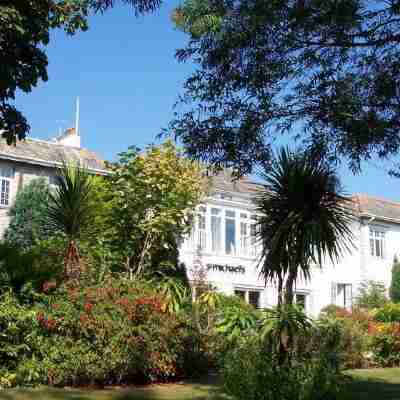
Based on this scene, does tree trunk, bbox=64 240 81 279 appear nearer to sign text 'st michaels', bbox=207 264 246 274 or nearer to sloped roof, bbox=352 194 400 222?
sign text 'st michaels', bbox=207 264 246 274

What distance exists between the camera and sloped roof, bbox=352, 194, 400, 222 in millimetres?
34812

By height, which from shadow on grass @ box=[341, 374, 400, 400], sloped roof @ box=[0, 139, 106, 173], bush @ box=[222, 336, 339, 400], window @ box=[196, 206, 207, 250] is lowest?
shadow on grass @ box=[341, 374, 400, 400]

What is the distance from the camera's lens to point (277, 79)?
1147cm

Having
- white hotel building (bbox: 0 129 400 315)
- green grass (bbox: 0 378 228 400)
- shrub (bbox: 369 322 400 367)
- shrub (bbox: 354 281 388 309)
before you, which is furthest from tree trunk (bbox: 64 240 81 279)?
shrub (bbox: 354 281 388 309)

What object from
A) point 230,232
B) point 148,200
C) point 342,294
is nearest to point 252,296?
point 230,232

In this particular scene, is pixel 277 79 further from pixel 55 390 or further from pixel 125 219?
pixel 125 219

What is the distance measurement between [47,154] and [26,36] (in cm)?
1555

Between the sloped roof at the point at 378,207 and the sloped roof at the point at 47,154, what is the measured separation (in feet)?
46.0

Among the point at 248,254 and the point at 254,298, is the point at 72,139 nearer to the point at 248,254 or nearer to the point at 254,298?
the point at 248,254

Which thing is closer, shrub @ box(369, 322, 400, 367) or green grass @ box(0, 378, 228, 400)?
green grass @ box(0, 378, 228, 400)

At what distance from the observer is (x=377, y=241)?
3509 centimetres

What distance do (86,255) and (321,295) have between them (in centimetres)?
1802

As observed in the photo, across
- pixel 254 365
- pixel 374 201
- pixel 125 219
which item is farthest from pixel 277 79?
pixel 374 201

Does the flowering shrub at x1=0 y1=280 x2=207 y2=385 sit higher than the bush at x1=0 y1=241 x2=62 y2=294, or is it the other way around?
the bush at x1=0 y1=241 x2=62 y2=294
